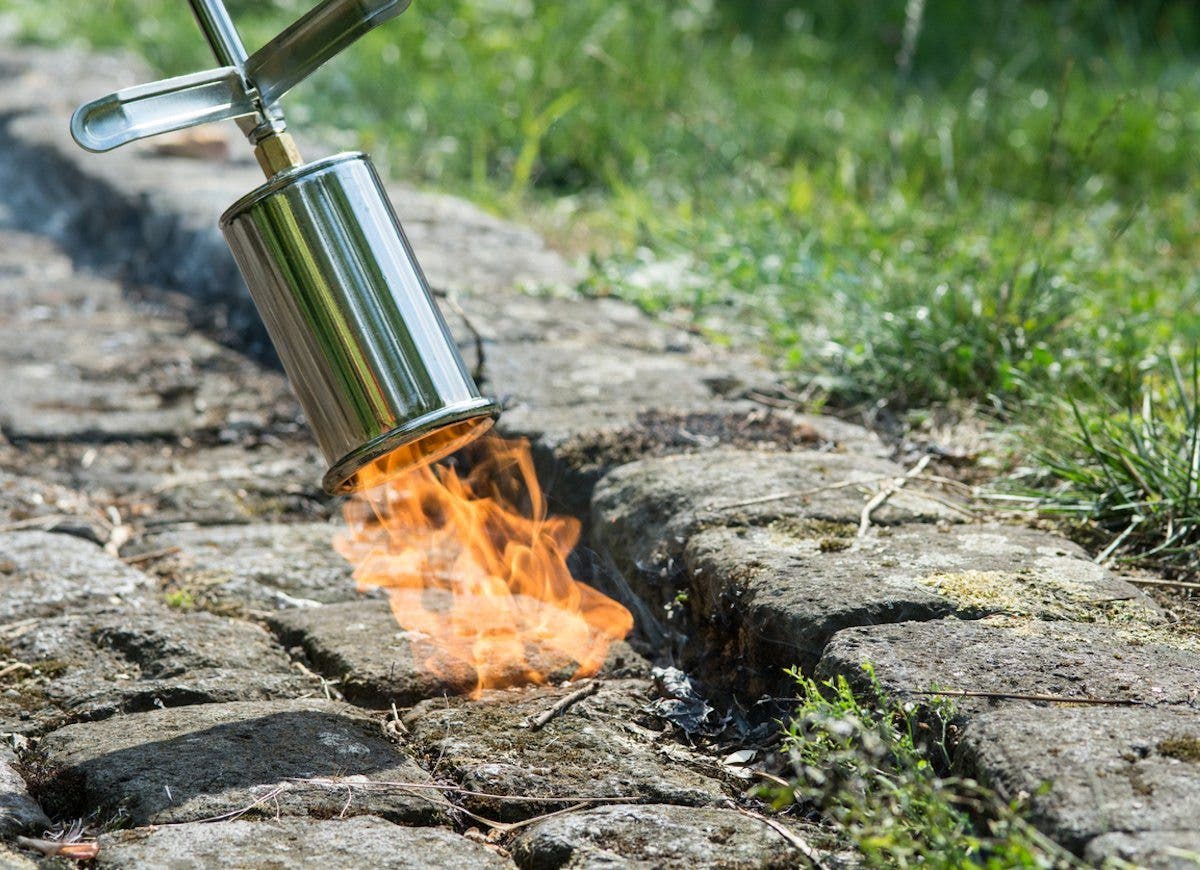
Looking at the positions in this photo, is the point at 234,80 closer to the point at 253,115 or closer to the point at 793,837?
the point at 253,115

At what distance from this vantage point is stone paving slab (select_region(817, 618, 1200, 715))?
1.58 metres

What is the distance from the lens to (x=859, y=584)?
186cm

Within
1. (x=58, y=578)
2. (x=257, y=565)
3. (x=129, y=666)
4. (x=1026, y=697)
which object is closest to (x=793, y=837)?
(x=1026, y=697)

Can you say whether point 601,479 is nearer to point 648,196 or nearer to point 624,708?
point 624,708

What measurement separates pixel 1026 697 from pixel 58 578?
1.59 m

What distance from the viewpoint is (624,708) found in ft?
6.27

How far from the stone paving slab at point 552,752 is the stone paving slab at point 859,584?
18cm

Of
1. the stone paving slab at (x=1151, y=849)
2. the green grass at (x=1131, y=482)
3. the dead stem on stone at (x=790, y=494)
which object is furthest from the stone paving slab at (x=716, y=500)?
the stone paving slab at (x=1151, y=849)

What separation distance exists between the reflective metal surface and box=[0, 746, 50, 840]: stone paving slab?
21.3 inches

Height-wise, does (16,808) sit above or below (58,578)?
below

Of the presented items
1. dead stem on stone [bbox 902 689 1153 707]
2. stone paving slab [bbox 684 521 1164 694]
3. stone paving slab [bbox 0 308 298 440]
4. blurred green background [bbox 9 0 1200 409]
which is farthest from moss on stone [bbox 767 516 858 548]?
stone paving slab [bbox 0 308 298 440]

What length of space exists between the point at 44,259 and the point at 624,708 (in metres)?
3.34

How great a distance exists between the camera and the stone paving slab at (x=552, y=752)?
167 centimetres

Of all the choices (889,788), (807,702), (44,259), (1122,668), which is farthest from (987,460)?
(44,259)
